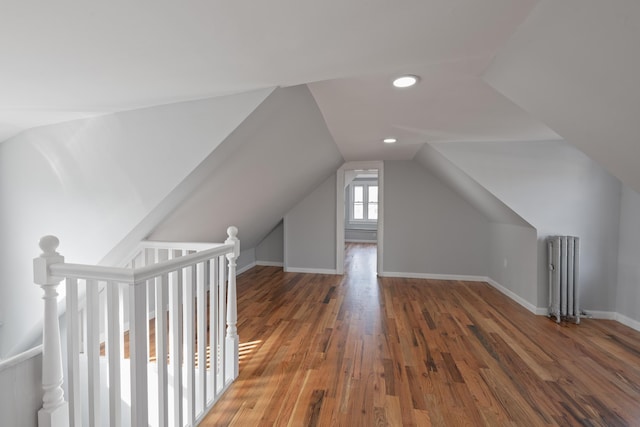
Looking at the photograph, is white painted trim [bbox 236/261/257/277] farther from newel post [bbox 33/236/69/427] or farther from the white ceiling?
newel post [bbox 33/236/69/427]

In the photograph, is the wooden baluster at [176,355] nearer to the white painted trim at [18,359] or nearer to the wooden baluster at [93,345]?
the wooden baluster at [93,345]

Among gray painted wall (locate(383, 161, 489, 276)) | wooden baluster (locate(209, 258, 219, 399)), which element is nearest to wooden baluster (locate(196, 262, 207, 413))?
wooden baluster (locate(209, 258, 219, 399))

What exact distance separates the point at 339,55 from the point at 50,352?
1.79 metres

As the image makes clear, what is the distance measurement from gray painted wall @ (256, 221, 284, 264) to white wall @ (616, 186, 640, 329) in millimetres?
4757

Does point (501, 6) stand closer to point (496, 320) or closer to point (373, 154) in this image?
point (496, 320)

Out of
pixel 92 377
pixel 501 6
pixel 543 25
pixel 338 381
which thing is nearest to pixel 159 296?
pixel 92 377

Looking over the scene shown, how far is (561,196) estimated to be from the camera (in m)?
3.26

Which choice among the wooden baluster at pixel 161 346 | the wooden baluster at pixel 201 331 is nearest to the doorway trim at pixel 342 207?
the wooden baluster at pixel 201 331

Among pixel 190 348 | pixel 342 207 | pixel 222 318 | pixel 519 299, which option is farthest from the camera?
pixel 342 207

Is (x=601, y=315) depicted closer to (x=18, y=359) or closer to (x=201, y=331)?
(x=201, y=331)

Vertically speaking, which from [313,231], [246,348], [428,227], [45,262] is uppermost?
[45,262]

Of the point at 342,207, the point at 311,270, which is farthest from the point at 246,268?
the point at 342,207

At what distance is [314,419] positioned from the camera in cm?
169

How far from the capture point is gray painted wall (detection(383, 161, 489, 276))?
4707 mm
